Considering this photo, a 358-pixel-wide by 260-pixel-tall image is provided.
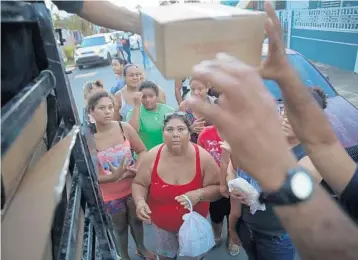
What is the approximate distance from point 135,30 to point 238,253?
2615 millimetres

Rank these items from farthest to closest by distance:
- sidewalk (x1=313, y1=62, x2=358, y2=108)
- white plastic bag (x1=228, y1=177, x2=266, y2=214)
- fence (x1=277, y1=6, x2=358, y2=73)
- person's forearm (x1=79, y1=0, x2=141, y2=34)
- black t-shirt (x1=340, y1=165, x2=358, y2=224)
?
1. fence (x1=277, y1=6, x2=358, y2=73)
2. sidewalk (x1=313, y1=62, x2=358, y2=108)
3. white plastic bag (x1=228, y1=177, x2=266, y2=214)
4. black t-shirt (x1=340, y1=165, x2=358, y2=224)
5. person's forearm (x1=79, y1=0, x2=141, y2=34)

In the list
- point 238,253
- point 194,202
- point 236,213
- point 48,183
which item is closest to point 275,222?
point 236,213

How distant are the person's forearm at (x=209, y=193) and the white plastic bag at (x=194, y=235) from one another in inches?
6.4

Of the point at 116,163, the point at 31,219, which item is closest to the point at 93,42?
the point at 116,163

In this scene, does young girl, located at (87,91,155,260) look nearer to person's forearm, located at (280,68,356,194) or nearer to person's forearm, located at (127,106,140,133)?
person's forearm, located at (127,106,140,133)

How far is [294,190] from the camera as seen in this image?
2.25 ft

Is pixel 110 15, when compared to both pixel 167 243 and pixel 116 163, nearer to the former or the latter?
pixel 116 163

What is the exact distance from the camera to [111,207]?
2.76 metres

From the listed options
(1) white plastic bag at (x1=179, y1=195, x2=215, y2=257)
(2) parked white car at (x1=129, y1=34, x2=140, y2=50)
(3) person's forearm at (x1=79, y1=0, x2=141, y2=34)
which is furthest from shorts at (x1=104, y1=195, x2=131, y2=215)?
(2) parked white car at (x1=129, y1=34, x2=140, y2=50)

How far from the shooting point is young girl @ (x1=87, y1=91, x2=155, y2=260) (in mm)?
2684

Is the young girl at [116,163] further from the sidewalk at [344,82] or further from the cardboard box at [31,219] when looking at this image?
the sidewalk at [344,82]

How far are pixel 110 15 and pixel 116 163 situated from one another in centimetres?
175

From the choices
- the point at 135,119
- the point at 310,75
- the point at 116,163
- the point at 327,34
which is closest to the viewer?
the point at 116,163

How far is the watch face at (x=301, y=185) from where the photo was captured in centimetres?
69
